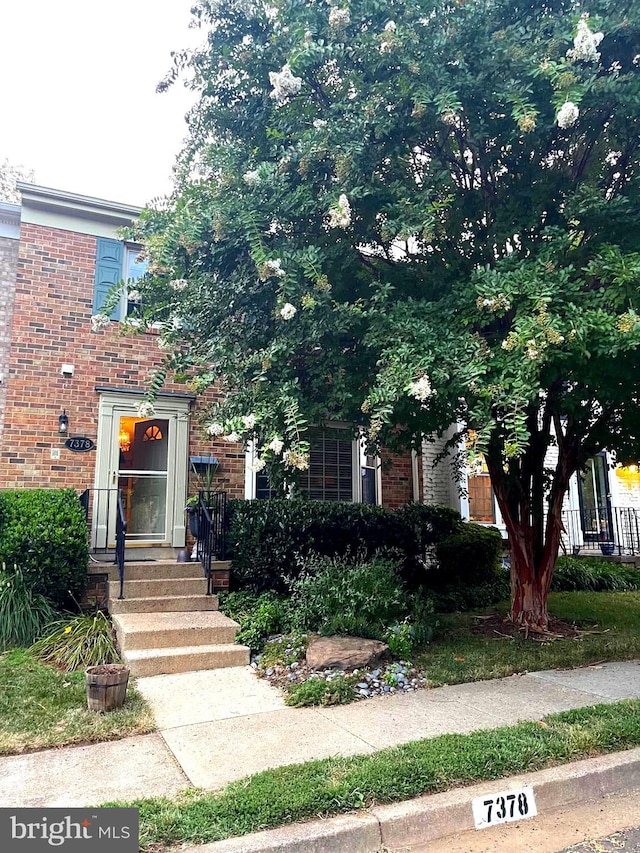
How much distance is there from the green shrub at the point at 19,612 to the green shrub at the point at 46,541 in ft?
0.35

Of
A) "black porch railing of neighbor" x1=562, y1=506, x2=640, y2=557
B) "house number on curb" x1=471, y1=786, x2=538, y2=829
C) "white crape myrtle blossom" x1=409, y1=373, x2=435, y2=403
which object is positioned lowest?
"house number on curb" x1=471, y1=786, x2=538, y2=829

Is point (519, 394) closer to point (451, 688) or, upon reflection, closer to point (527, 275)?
point (527, 275)

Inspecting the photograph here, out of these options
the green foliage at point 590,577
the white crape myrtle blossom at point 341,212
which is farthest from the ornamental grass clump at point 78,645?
the green foliage at point 590,577

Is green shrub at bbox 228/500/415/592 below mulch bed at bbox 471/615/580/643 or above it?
above

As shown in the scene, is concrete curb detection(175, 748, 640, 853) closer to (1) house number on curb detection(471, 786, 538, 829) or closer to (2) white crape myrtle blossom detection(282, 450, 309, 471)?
(1) house number on curb detection(471, 786, 538, 829)

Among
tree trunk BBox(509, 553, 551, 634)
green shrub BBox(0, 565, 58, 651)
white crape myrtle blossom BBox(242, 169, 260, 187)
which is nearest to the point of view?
white crape myrtle blossom BBox(242, 169, 260, 187)

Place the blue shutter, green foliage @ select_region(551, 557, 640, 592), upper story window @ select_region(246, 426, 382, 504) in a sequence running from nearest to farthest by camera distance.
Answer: the blue shutter → upper story window @ select_region(246, 426, 382, 504) → green foliage @ select_region(551, 557, 640, 592)

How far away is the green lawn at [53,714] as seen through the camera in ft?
13.7

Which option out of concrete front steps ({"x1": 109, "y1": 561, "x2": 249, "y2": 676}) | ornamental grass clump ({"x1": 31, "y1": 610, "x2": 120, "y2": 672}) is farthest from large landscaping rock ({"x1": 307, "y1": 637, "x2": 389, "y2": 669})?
ornamental grass clump ({"x1": 31, "y1": 610, "x2": 120, "y2": 672})

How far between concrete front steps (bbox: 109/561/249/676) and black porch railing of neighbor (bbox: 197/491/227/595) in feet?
0.65

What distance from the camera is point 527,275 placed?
472 centimetres

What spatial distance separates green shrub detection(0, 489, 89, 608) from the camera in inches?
262

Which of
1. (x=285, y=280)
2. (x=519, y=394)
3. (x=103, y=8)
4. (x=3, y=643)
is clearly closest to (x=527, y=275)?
(x=519, y=394)

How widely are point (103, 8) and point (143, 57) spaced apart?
57 cm
